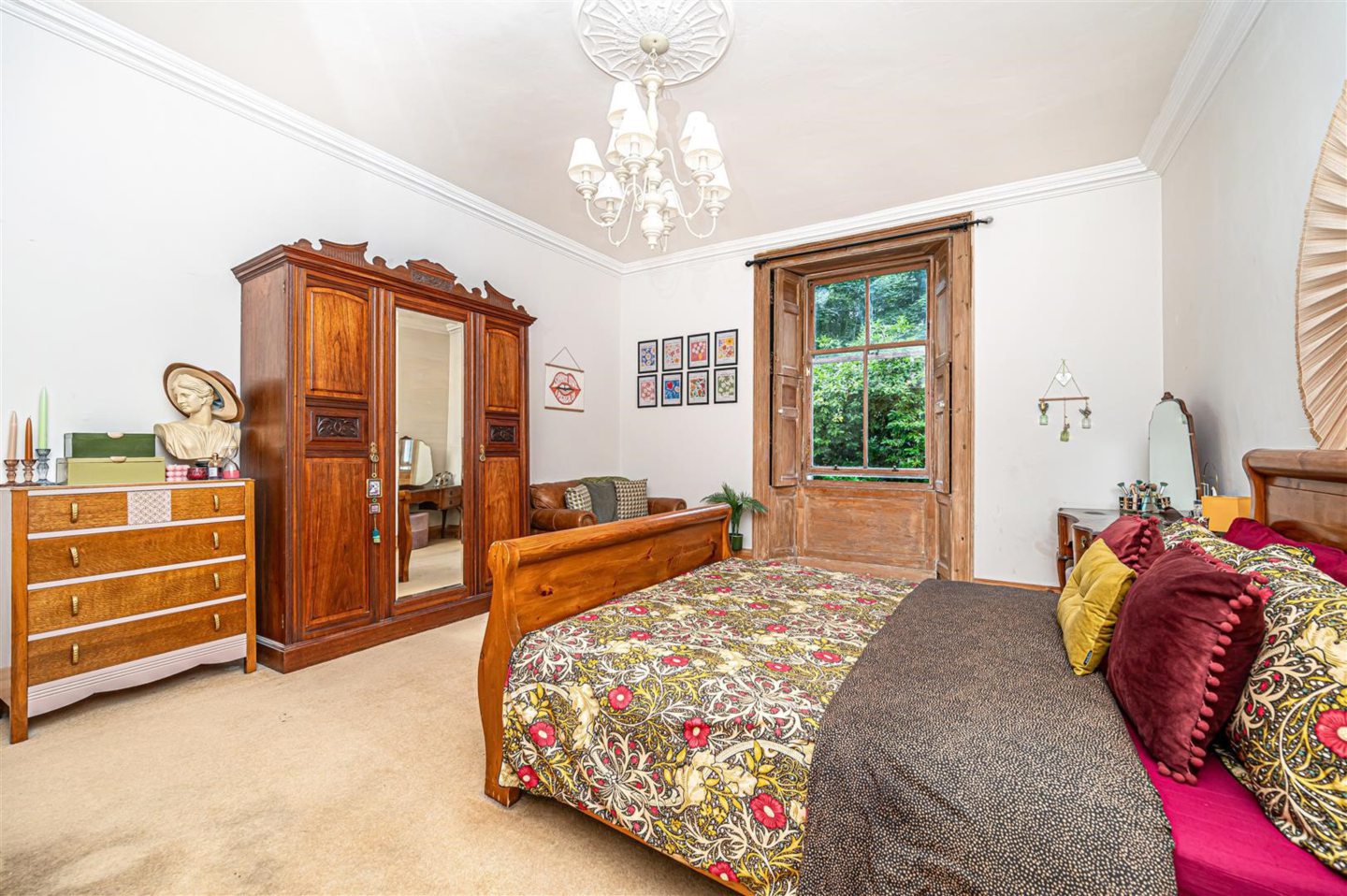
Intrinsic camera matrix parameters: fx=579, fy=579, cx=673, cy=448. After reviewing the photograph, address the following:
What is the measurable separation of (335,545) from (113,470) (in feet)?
3.09

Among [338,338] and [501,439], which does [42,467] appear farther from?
[501,439]

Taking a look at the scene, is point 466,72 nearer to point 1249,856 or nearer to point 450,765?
point 450,765

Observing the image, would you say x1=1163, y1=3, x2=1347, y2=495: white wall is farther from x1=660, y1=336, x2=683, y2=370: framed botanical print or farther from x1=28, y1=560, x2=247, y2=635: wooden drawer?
x1=28, y1=560, x2=247, y2=635: wooden drawer

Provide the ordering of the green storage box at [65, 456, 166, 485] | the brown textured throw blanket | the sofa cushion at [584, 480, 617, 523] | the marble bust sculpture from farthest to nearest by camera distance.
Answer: the sofa cushion at [584, 480, 617, 523] < the marble bust sculpture < the green storage box at [65, 456, 166, 485] < the brown textured throw blanket

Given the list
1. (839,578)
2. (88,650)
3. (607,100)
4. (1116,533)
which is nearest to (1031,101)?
(607,100)

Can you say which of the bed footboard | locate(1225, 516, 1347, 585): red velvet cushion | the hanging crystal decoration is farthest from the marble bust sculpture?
the hanging crystal decoration

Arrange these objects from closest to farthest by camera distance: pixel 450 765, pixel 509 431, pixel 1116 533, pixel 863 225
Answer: pixel 1116 533 < pixel 450 765 < pixel 509 431 < pixel 863 225

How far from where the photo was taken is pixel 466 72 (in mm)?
2887

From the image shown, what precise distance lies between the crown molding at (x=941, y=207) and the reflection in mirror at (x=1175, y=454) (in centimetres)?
158

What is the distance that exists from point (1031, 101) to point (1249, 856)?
3.56m

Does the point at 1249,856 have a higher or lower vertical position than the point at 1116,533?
lower

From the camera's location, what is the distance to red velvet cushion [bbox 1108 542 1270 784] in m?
0.99

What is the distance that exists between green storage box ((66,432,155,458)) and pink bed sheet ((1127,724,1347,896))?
3.68 metres

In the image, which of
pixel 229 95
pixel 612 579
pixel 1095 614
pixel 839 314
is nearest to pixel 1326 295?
pixel 1095 614
